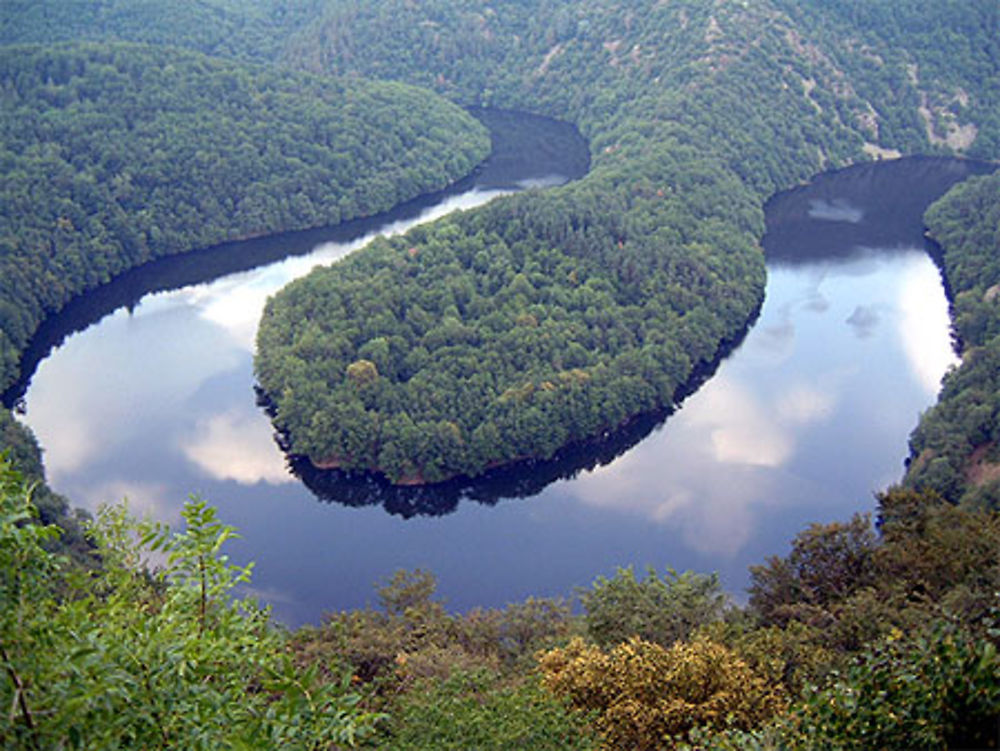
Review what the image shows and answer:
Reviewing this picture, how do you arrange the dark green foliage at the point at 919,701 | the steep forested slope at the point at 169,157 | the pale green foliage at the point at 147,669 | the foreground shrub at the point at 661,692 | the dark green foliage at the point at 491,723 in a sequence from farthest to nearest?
the steep forested slope at the point at 169,157
the foreground shrub at the point at 661,692
the dark green foliage at the point at 491,723
the dark green foliage at the point at 919,701
the pale green foliage at the point at 147,669

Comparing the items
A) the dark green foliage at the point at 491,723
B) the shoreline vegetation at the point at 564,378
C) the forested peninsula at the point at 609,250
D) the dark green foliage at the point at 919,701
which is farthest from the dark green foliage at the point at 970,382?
the dark green foliage at the point at 919,701

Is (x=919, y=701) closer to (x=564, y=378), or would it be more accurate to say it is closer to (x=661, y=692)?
(x=661, y=692)

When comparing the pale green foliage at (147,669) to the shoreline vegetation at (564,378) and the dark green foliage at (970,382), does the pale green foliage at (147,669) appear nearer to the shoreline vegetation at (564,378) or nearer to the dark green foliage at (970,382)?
the shoreline vegetation at (564,378)

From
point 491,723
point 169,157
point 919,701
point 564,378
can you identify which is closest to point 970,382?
point 564,378

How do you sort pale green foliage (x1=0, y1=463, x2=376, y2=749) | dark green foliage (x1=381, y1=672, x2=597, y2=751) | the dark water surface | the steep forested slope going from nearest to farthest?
pale green foliage (x1=0, y1=463, x2=376, y2=749) → dark green foliage (x1=381, y1=672, x2=597, y2=751) → the dark water surface → the steep forested slope

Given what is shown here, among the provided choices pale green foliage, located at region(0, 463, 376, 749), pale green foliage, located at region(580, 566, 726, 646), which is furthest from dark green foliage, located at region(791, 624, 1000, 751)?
pale green foliage, located at region(580, 566, 726, 646)

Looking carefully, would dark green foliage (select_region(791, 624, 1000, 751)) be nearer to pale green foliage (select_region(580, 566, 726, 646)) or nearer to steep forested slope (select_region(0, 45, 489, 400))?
pale green foliage (select_region(580, 566, 726, 646))
